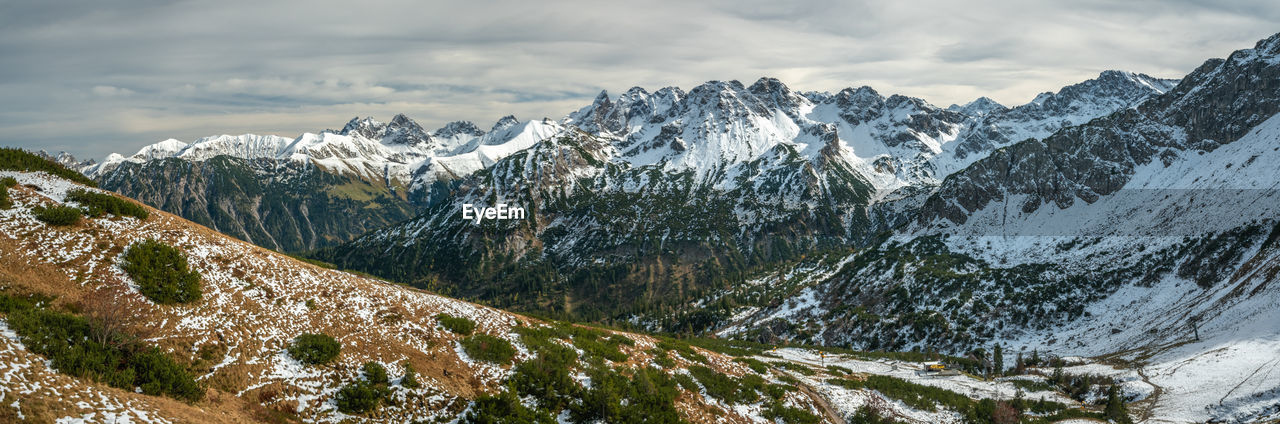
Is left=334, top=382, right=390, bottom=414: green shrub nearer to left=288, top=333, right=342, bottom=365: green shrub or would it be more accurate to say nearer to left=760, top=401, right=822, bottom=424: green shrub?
left=288, top=333, right=342, bottom=365: green shrub

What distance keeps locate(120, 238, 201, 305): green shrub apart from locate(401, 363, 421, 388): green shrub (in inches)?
402

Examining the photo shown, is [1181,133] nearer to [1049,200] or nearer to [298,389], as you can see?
[1049,200]

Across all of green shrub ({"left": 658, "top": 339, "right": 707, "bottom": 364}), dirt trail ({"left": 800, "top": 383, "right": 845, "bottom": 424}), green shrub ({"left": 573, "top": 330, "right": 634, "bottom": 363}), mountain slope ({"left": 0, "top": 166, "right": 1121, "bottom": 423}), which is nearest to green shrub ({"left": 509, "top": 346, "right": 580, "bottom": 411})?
mountain slope ({"left": 0, "top": 166, "right": 1121, "bottom": 423})

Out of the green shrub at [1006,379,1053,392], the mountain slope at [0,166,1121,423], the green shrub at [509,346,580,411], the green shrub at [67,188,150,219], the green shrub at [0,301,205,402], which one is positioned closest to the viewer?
the green shrub at [0,301,205,402]

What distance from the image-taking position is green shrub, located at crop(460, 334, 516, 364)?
29070 mm

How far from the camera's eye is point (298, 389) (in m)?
23.3

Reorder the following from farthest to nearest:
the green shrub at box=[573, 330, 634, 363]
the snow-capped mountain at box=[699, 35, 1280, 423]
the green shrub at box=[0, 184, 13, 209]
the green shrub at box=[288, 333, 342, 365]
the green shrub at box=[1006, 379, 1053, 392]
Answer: the snow-capped mountain at box=[699, 35, 1280, 423] < the green shrub at box=[1006, 379, 1053, 392] < the green shrub at box=[573, 330, 634, 363] < the green shrub at box=[0, 184, 13, 209] < the green shrub at box=[288, 333, 342, 365]

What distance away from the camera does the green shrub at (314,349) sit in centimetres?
2473

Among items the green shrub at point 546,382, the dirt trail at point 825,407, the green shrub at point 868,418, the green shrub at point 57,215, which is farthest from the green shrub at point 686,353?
the green shrub at point 57,215

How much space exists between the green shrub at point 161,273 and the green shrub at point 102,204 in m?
3.40

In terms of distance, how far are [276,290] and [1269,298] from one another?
10941 centimetres

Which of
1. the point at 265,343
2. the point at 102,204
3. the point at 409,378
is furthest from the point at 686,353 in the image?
the point at 102,204

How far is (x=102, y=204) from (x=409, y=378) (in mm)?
19769

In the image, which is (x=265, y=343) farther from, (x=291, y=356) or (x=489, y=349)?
(x=489, y=349)
